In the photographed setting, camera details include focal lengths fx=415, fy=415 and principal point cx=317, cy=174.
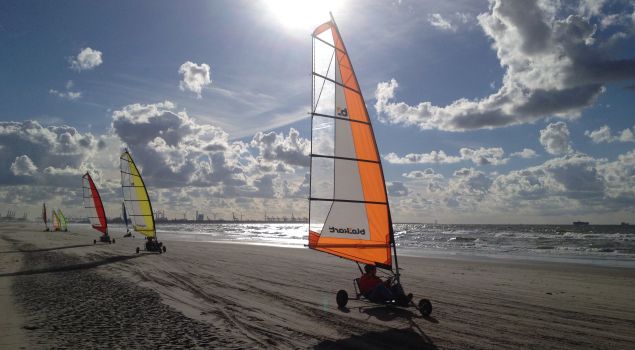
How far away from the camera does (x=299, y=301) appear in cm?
1008

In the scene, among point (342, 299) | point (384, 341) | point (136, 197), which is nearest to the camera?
point (384, 341)

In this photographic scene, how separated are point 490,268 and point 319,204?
14.0 m

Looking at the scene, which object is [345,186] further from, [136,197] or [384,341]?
[136,197]

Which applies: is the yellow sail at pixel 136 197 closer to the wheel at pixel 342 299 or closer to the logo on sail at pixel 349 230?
the wheel at pixel 342 299

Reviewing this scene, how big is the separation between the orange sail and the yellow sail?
1954 cm

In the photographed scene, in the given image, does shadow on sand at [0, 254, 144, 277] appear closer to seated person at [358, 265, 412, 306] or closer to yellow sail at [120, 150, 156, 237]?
yellow sail at [120, 150, 156, 237]

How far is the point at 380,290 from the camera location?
9.04 m

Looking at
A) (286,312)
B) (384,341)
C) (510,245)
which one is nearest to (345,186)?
(286,312)

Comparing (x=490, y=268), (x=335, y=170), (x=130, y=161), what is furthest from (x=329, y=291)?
(x=130, y=161)

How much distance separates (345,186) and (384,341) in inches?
136

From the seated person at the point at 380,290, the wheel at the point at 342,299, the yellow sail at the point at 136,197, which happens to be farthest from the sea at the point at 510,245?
the wheel at the point at 342,299

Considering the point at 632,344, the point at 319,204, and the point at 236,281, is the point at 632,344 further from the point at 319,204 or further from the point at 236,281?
the point at 236,281

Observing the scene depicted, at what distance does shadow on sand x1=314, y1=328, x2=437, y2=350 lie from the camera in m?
6.51

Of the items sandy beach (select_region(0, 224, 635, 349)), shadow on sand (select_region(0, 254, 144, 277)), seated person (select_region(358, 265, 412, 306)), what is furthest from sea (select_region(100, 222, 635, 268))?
seated person (select_region(358, 265, 412, 306))
